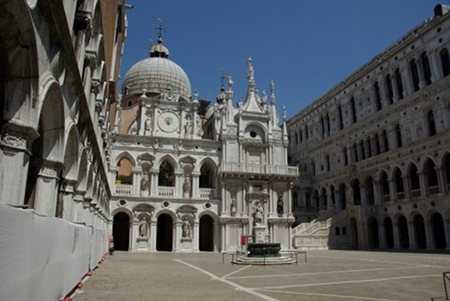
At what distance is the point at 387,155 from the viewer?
35.0 metres

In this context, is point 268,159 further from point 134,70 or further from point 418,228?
point 134,70

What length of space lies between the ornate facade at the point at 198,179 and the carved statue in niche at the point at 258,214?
3cm

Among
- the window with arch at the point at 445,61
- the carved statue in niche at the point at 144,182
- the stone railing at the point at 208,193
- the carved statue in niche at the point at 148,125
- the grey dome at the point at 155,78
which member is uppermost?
the grey dome at the point at 155,78

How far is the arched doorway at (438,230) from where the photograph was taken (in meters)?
30.3

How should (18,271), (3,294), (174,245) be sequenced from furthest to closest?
(174,245) < (18,271) < (3,294)

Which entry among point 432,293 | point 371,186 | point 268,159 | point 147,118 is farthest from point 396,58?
point 432,293

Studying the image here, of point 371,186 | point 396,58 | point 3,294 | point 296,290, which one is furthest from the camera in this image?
point 371,186

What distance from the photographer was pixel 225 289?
33.9 feet

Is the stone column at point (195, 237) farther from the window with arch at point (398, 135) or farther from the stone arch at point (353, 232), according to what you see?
the window with arch at point (398, 135)

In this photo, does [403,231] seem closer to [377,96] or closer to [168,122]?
[377,96]

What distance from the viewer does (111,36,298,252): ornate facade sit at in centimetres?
3253

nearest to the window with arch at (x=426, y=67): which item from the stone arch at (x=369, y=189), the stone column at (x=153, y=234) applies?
the stone arch at (x=369, y=189)

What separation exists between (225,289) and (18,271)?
685 centimetres

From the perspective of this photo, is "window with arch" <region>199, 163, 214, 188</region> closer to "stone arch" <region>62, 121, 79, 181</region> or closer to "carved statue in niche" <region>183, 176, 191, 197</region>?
"carved statue in niche" <region>183, 176, 191, 197</region>
